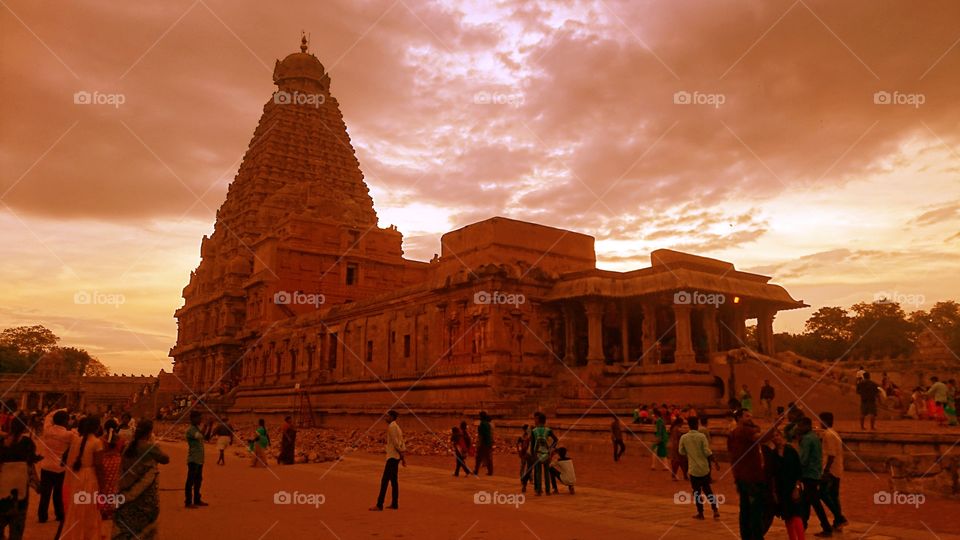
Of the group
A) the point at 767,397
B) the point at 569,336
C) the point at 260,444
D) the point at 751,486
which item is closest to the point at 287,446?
the point at 260,444

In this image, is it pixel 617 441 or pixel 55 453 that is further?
pixel 617 441

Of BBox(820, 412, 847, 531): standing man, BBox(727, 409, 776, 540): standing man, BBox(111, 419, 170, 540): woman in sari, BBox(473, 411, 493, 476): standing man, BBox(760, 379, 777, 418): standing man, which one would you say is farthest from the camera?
BBox(760, 379, 777, 418): standing man

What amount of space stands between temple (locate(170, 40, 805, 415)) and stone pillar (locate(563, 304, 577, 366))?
8 cm

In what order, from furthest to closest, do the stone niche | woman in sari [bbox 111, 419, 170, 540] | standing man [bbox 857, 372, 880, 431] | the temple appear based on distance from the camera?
the stone niche, the temple, standing man [bbox 857, 372, 880, 431], woman in sari [bbox 111, 419, 170, 540]

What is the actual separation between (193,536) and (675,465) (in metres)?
9.44

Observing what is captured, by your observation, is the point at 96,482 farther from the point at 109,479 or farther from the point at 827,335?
the point at 827,335

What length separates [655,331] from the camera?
29.4 meters

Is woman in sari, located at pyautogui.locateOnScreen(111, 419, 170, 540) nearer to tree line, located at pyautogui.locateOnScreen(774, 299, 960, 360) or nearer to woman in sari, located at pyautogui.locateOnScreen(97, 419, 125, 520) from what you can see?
woman in sari, located at pyautogui.locateOnScreen(97, 419, 125, 520)

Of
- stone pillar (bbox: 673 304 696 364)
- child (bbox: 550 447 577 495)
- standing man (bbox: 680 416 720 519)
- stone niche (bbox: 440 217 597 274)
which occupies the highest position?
stone niche (bbox: 440 217 597 274)

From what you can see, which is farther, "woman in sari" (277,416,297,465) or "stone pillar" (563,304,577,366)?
"stone pillar" (563,304,577,366)

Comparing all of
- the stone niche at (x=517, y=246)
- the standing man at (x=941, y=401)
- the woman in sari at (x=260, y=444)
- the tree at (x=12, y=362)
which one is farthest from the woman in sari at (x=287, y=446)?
the tree at (x=12, y=362)

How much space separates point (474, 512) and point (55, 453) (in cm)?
597

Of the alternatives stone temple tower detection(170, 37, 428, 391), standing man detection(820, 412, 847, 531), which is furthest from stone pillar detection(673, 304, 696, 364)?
stone temple tower detection(170, 37, 428, 391)

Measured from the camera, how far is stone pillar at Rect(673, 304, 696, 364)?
1035 inches
